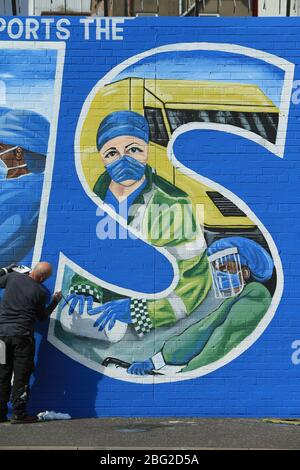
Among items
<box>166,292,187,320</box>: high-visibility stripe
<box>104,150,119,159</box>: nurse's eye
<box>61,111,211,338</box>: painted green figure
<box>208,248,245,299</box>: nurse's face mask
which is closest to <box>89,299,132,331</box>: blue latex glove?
<box>61,111,211,338</box>: painted green figure

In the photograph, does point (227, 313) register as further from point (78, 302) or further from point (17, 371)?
point (17, 371)

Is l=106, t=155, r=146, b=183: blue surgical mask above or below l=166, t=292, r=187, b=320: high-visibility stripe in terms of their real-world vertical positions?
above

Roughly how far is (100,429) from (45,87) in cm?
Answer: 377

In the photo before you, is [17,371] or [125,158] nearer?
[17,371]

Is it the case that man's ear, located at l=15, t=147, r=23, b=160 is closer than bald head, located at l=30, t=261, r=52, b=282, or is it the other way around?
bald head, located at l=30, t=261, r=52, b=282

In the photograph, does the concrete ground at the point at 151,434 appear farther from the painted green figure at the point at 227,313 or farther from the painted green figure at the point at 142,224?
the painted green figure at the point at 142,224

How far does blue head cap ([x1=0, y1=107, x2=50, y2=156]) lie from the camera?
31.4ft

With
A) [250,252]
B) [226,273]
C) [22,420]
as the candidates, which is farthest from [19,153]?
[22,420]

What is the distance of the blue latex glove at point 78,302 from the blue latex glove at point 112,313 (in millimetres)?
91

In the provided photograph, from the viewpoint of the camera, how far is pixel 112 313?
31.1 ft

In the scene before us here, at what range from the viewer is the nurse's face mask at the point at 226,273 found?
9.53 meters

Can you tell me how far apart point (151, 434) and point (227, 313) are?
170 cm

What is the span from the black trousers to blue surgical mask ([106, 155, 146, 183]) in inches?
79.1

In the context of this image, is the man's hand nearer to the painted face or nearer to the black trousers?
the black trousers
